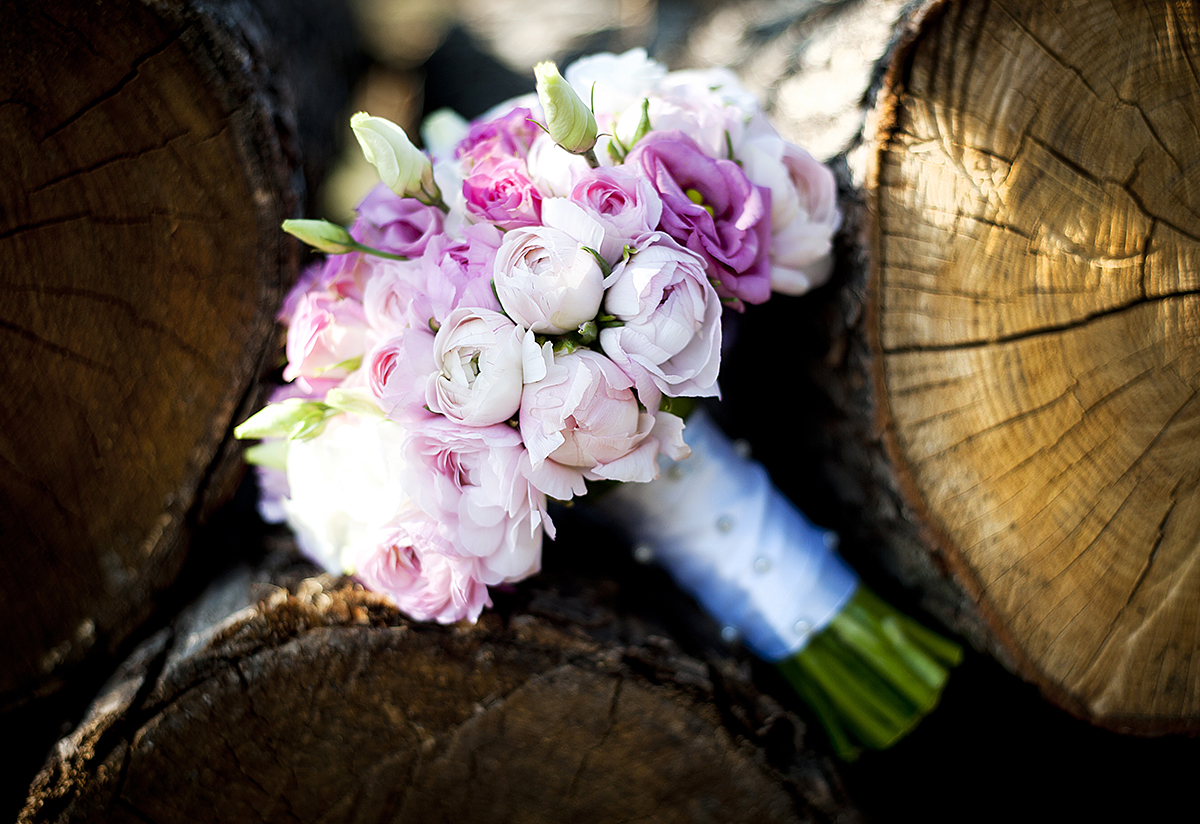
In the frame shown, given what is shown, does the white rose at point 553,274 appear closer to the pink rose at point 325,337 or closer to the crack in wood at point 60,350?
the pink rose at point 325,337

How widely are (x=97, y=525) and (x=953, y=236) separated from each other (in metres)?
1.17

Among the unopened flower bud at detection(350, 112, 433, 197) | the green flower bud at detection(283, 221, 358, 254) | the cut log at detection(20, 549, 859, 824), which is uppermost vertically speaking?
the unopened flower bud at detection(350, 112, 433, 197)

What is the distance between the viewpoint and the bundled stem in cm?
95

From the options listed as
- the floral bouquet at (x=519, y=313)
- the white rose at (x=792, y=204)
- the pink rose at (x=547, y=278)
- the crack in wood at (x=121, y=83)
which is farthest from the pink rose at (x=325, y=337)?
the white rose at (x=792, y=204)

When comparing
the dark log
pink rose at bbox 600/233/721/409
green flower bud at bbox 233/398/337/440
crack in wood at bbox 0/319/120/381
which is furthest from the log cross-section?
crack in wood at bbox 0/319/120/381

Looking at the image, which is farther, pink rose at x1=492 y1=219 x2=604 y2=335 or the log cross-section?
the log cross-section

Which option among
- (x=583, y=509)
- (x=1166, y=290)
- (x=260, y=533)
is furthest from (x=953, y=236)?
(x=260, y=533)

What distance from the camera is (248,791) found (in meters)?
0.79

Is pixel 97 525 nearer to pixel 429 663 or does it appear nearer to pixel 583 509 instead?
pixel 429 663

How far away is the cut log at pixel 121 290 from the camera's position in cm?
74

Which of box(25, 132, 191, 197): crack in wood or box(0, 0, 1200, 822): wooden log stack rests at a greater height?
box(25, 132, 191, 197): crack in wood

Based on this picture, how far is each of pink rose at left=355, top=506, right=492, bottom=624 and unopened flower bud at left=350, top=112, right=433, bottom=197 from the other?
0.36 metres

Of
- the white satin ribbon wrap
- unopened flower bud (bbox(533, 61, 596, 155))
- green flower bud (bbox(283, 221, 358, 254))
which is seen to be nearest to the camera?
unopened flower bud (bbox(533, 61, 596, 155))

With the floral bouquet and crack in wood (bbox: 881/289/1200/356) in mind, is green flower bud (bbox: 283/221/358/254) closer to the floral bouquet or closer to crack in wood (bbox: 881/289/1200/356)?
the floral bouquet
